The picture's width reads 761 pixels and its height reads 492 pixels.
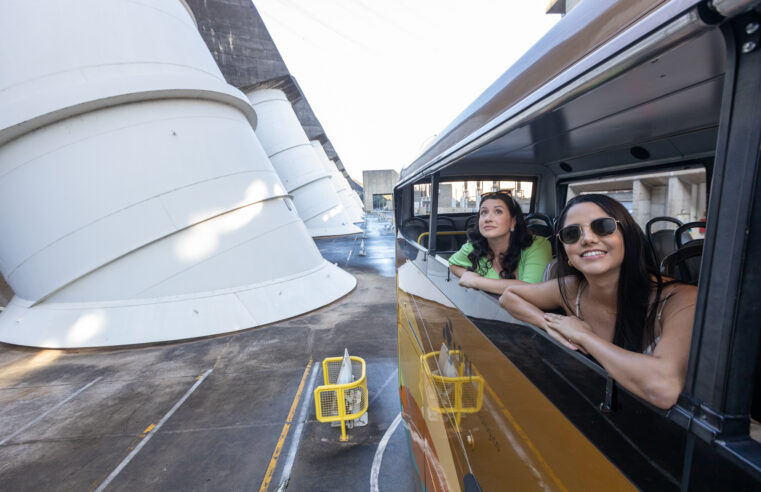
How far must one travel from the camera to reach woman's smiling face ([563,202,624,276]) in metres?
1.16

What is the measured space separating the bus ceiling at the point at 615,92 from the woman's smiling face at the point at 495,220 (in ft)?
1.53

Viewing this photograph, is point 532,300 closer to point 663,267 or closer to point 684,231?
point 663,267

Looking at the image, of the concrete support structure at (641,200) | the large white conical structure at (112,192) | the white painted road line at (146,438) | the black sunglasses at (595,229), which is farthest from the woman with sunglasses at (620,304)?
the large white conical structure at (112,192)

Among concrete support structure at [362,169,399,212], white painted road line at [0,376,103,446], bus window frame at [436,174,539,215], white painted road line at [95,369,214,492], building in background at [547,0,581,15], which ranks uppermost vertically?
building in background at [547,0,581,15]

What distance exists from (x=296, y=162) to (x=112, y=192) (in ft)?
54.7

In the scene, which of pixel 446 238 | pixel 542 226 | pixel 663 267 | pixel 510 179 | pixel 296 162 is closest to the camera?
pixel 663 267

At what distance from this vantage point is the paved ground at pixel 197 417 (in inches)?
133

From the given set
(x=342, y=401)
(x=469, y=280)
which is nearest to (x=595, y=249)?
(x=469, y=280)

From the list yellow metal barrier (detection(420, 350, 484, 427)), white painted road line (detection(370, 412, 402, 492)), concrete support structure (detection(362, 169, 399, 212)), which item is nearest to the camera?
yellow metal barrier (detection(420, 350, 484, 427))

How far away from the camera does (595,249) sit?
1.17 meters

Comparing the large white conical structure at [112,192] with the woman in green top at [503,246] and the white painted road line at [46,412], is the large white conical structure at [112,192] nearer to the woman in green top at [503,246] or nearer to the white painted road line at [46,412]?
the white painted road line at [46,412]

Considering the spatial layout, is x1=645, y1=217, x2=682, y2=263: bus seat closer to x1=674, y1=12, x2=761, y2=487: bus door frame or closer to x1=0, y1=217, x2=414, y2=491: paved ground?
x1=674, y1=12, x2=761, y2=487: bus door frame

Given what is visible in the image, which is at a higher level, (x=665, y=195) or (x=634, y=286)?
(x=665, y=195)

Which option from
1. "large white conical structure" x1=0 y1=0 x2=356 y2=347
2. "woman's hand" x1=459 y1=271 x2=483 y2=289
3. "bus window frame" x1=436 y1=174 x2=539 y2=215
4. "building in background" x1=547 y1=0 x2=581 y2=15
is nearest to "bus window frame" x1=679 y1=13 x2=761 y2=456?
"woman's hand" x1=459 y1=271 x2=483 y2=289
